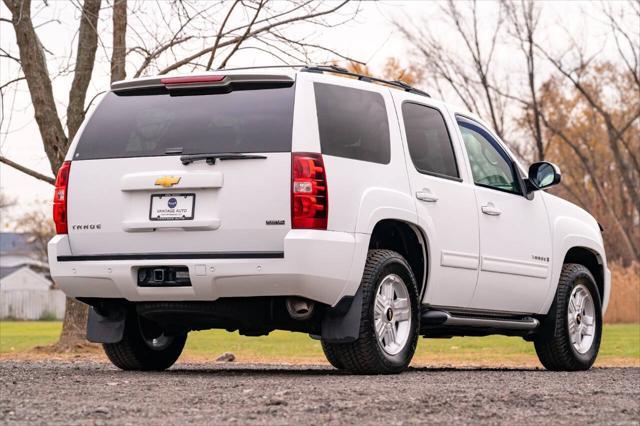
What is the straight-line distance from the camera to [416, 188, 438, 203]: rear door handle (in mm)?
9016

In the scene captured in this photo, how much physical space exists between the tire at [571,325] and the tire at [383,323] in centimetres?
223

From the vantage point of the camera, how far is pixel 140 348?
31.3 feet

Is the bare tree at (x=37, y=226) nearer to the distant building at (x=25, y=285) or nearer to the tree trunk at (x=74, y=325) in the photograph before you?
the distant building at (x=25, y=285)

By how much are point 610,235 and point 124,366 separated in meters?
49.3

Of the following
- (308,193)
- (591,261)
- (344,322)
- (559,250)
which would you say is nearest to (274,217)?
(308,193)

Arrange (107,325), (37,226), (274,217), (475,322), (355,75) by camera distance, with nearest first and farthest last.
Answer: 1. (274,217)
2. (355,75)
3. (107,325)
4. (475,322)
5. (37,226)

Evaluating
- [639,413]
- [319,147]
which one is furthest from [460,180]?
[639,413]

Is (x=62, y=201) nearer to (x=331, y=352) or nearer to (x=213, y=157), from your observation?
(x=213, y=157)

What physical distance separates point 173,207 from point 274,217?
2.43 feet

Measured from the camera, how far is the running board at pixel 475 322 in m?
9.27

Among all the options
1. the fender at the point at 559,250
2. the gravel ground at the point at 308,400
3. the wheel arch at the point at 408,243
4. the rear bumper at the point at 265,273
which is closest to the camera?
Answer: the gravel ground at the point at 308,400

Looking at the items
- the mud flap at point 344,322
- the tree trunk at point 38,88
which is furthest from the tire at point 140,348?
the tree trunk at point 38,88

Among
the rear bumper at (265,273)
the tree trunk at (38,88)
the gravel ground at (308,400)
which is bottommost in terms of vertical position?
the gravel ground at (308,400)

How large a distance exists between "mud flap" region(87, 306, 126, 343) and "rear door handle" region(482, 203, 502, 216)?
298 cm
